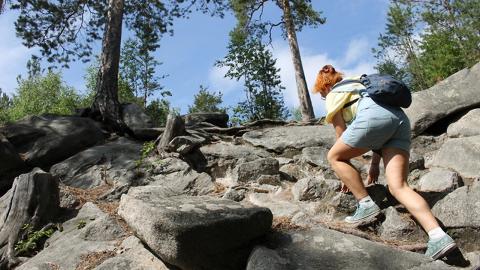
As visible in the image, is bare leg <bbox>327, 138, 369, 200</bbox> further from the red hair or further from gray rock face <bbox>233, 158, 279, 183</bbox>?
gray rock face <bbox>233, 158, 279, 183</bbox>

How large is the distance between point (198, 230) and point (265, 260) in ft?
1.88

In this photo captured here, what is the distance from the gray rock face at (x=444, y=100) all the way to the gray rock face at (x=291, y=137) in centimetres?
139

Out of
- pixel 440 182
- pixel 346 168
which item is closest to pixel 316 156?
pixel 440 182

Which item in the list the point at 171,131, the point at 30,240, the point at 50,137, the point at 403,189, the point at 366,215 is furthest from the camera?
the point at 50,137

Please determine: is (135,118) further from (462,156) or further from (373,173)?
(462,156)

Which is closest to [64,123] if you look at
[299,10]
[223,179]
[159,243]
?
[223,179]

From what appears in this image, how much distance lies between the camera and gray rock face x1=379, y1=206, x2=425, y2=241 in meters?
4.32

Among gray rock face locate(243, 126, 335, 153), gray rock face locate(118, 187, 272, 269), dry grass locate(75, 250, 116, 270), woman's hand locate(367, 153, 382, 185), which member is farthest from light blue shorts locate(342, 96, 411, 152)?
gray rock face locate(243, 126, 335, 153)

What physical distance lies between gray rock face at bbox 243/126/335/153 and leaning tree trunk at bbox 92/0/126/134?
3.07 metres

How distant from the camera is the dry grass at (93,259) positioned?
180 inches

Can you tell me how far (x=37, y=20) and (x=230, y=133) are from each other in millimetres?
7120

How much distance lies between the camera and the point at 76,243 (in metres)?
5.13

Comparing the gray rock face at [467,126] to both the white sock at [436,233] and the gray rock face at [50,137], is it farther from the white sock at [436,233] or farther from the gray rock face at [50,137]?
the gray rock face at [50,137]

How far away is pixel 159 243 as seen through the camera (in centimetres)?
378
